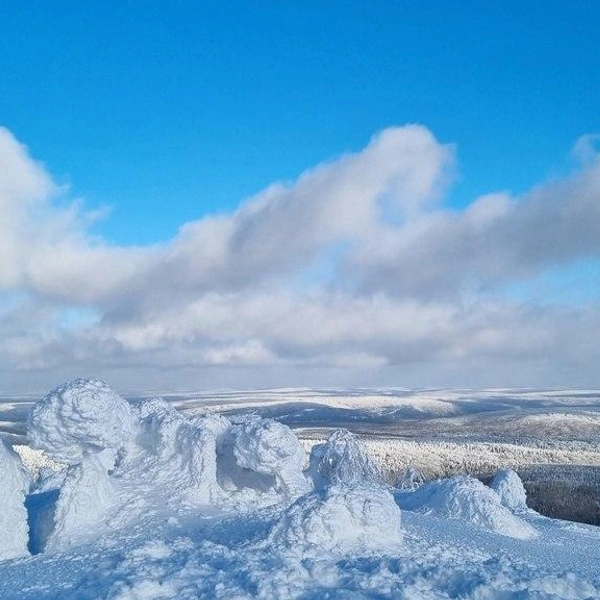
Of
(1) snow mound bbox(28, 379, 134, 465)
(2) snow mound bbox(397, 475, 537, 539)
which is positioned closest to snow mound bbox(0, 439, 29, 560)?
(1) snow mound bbox(28, 379, 134, 465)

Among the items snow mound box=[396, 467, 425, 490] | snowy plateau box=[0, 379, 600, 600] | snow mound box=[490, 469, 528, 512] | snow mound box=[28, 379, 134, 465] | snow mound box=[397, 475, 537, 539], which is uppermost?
snow mound box=[28, 379, 134, 465]

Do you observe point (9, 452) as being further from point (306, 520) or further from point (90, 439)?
point (306, 520)

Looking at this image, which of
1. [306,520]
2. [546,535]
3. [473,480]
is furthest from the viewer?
[473,480]

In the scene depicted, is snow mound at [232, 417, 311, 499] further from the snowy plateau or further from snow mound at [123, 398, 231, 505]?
snow mound at [123, 398, 231, 505]

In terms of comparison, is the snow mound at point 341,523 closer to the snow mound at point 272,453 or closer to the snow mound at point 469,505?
the snow mound at point 272,453

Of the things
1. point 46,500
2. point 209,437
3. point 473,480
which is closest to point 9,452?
point 46,500

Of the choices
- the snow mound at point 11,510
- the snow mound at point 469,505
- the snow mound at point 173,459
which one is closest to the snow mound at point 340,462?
the snow mound at point 469,505
